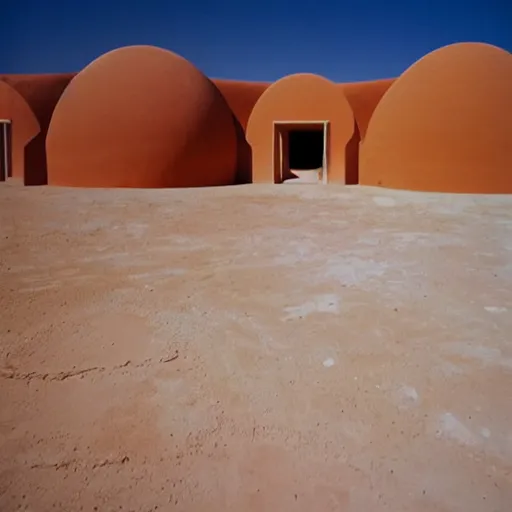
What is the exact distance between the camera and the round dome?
10.8m

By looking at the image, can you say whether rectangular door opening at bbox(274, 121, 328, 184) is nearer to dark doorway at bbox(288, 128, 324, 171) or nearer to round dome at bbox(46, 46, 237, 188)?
dark doorway at bbox(288, 128, 324, 171)

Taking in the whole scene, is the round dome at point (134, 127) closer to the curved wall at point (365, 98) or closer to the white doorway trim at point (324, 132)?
the white doorway trim at point (324, 132)

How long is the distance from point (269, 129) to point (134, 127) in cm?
408

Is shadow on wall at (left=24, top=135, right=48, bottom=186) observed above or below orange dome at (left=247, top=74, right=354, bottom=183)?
below

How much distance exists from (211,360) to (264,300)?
33.7 inches

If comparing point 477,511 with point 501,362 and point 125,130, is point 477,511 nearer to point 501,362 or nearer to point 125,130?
point 501,362

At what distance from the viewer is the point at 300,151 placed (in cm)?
1958

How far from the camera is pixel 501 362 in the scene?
228 centimetres

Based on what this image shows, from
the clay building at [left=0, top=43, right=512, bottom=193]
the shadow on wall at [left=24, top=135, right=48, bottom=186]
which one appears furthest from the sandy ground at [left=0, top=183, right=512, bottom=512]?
the shadow on wall at [left=24, top=135, right=48, bottom=186]

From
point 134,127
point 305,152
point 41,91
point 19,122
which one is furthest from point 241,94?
point 19,122

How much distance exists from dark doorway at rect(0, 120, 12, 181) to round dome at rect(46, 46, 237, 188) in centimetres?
404

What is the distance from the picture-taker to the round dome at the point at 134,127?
10.8 meters

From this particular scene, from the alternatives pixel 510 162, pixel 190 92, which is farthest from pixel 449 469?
pixel 190 92

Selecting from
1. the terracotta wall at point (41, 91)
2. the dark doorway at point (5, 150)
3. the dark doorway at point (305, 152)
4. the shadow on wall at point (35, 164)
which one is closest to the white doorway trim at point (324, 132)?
the dark doorway at point (305, 152)
